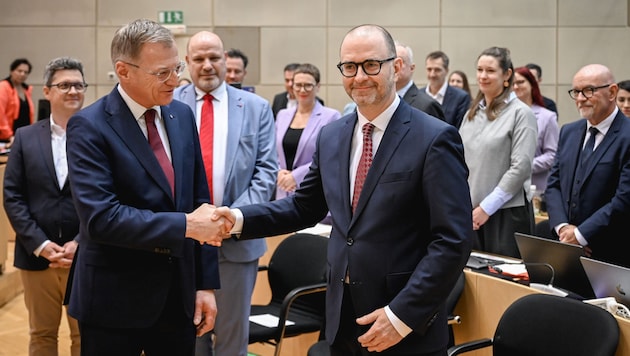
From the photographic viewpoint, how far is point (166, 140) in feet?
8.39

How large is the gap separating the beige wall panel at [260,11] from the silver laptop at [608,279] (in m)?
6.86

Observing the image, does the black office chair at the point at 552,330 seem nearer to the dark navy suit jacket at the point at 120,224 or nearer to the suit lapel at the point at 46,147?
the dark navy suit jacket at the point at 120,224

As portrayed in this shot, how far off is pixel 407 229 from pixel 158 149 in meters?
0.85

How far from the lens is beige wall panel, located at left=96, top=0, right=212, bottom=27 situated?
9422 mm

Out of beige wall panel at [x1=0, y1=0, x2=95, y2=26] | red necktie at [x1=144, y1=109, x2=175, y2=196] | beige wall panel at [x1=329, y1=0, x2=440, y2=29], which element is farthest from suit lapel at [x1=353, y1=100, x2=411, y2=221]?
beige wall panel at [x1=0, y1=0, x2=95, y2=26]

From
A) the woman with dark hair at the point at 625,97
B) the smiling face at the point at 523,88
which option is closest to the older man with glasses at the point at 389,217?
the woman with dark hair at the point at 625,97

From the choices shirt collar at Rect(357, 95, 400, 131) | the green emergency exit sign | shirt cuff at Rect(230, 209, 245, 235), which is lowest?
shirt cuff at Rect(230, 209, 245, 235)

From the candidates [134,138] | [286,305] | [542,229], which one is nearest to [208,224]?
[134,138]

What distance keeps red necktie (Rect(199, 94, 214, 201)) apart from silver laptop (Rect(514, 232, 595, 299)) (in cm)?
141

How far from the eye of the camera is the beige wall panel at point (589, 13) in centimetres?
912

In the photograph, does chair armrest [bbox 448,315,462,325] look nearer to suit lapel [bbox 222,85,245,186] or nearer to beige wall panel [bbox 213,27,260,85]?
suit lapel [bbox 222,85,245,186]

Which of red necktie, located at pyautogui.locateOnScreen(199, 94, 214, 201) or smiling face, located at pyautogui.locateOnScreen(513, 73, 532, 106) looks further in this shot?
smiling face, located at pyautogui.locateOnScreen(513, 73, 532, 106)

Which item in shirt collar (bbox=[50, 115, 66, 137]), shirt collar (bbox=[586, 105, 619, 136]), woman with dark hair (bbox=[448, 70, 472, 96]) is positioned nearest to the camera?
shirt collar (bbox=[50, 115, 66, 137])

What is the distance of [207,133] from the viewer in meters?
3.49
